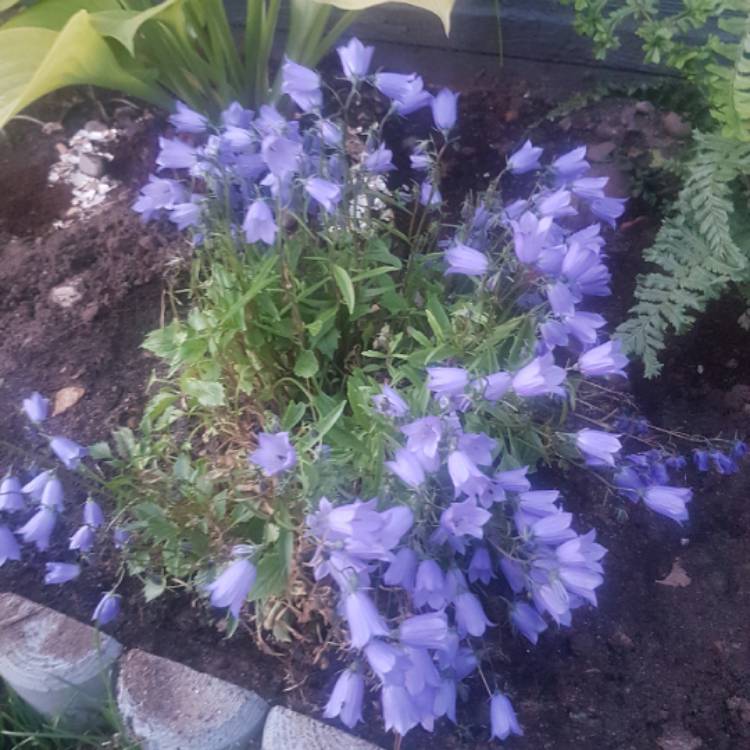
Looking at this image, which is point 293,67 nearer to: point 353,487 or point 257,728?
point 353,487

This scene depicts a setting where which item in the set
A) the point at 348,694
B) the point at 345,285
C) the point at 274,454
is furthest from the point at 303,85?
the point at 348,694

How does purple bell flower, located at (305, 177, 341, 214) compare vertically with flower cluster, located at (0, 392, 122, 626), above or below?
above

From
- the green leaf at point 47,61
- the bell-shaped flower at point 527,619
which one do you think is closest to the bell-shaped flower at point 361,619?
the bell-shaped flower at point 527,619

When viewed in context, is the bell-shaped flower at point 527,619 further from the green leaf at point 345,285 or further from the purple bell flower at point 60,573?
the purple bell flower at point 60,573

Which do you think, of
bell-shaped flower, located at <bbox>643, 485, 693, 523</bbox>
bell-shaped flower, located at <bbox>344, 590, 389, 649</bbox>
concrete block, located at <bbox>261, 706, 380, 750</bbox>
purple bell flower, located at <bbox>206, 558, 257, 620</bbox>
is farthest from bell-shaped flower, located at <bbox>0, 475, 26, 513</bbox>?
bell-shaped flower, located at <bbox>643, 485, 693, 523</bbox>

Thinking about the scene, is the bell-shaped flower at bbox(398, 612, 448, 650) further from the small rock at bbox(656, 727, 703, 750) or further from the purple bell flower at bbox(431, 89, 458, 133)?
the purple bell flower at bbox(431, 89, 458, 133)

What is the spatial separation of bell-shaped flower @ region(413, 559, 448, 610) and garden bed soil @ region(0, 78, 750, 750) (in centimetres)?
38

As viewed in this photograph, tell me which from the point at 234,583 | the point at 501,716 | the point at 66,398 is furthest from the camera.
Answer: the point at 66,398

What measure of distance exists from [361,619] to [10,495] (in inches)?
27.5

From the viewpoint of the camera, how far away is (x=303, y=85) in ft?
4.48

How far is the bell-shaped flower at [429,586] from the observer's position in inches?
46.8

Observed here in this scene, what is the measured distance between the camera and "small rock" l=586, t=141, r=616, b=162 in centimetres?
234

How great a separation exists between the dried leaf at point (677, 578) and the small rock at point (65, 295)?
153 centimetres

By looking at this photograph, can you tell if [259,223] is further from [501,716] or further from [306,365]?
[501,716]
